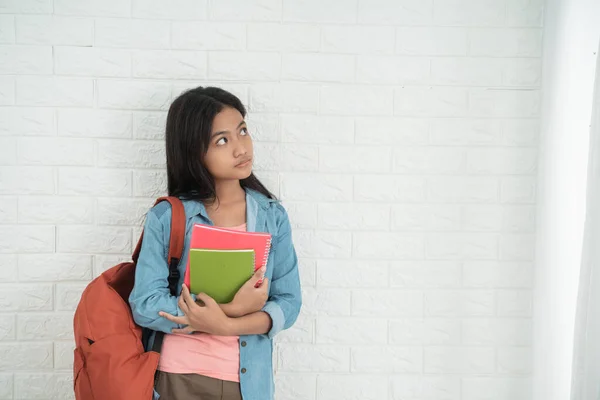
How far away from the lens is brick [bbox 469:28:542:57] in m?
2.13

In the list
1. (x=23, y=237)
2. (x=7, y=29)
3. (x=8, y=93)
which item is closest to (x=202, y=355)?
(x=23, y=237)

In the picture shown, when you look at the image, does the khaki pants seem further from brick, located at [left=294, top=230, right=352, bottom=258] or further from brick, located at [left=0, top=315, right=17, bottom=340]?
brick, located at [left=0, top=315, right=17, bottom=340]

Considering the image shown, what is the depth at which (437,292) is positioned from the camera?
216 cm

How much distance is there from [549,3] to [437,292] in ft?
3.57

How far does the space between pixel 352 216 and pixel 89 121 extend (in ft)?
3.23

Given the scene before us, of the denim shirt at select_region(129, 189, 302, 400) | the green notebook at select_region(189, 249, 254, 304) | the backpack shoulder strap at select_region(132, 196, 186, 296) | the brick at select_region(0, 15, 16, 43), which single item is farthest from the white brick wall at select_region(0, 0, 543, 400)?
the green notebook at select_region(189, 249, 254, 304)

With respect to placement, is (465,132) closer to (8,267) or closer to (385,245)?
(385,245)

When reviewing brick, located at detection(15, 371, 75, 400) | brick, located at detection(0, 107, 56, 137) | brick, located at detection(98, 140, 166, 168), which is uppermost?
brick, located at detection(0, 107, 56, 137)

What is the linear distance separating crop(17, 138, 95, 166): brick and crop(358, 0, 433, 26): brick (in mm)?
1070

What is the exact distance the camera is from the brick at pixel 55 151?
209 cm

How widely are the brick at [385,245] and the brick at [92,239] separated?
0.82 m

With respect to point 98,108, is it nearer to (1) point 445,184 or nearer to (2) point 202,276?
(2) point 202,276

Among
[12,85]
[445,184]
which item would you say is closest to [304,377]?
[445,184]

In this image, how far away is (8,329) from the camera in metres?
2.12
